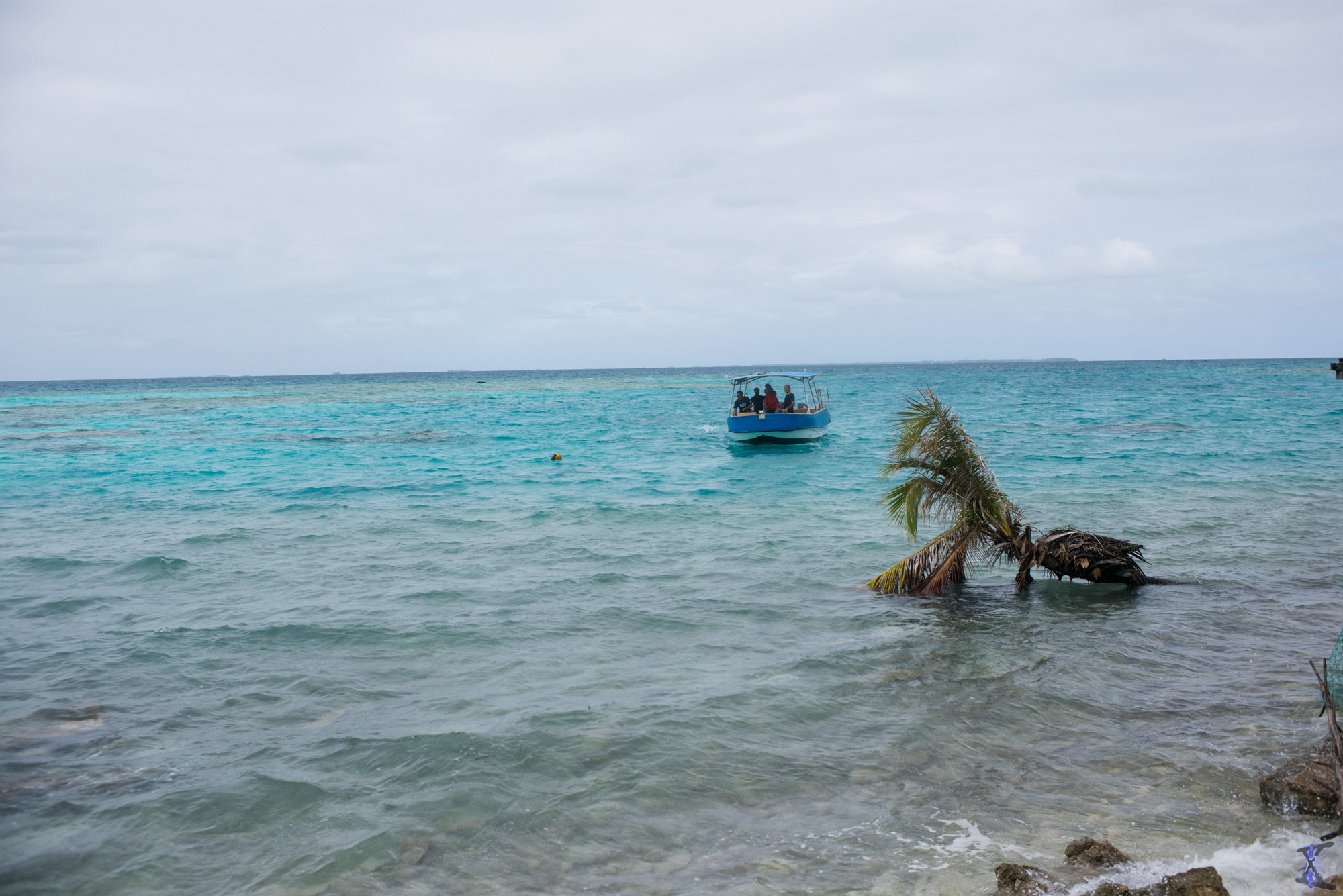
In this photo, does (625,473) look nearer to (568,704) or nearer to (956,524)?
(956,524)

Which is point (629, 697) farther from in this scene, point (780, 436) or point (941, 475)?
point (780, 436)

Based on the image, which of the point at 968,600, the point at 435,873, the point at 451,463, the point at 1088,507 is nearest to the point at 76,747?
the point at 435,873

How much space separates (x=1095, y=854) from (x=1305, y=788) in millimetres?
1845

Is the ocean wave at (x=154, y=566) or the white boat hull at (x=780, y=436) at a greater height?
the white boat hull at (x=780, y=436)

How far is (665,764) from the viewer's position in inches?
275

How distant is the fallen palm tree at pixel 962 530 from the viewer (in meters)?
11.7

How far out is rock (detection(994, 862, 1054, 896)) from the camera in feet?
15.8

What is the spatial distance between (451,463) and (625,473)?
6935mm

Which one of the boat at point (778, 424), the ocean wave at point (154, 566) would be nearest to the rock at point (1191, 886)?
the ocean wave at point (154, 566)

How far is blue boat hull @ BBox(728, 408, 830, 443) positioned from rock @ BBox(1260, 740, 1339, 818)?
25679mm

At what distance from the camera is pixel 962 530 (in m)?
11.8

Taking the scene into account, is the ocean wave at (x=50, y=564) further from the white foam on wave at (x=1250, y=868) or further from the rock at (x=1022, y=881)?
the white foam on wave at (x=1250, y=868)

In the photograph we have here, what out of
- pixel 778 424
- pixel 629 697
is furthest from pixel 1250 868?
pixel 778 424

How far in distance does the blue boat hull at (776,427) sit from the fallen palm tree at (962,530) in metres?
19.4
